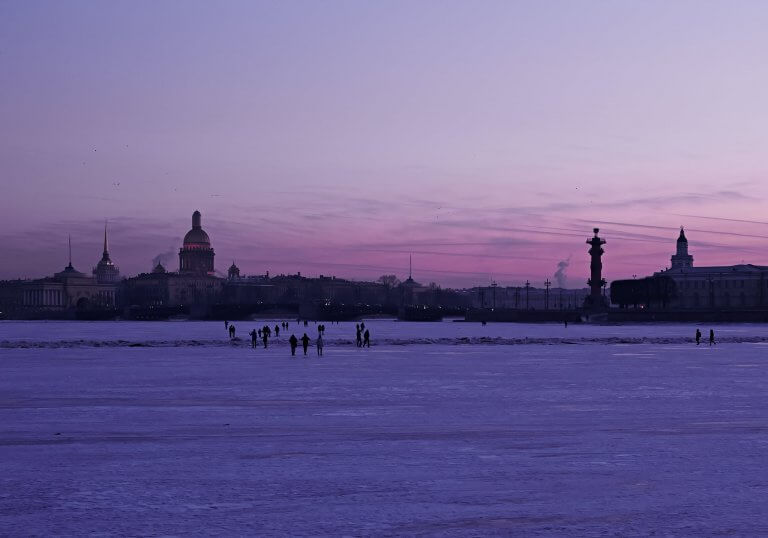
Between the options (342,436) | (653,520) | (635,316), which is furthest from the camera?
(635,316)

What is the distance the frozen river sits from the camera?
1013cm

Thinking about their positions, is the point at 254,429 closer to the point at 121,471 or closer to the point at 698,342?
the point at 121,471

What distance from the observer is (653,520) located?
396 inches

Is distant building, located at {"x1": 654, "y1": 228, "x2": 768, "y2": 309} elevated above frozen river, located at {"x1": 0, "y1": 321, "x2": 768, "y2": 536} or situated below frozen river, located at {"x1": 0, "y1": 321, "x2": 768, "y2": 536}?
above

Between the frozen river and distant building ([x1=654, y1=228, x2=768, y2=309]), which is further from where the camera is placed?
distant building ([x1=654, y1=228, x2=768, y2=309])

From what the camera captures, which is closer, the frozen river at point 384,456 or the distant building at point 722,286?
the frozen river at point 384,456

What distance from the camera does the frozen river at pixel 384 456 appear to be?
10.1 metres

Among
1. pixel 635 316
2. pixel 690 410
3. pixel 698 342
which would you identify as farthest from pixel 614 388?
pixel 635 316

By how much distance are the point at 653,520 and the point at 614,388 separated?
1584cm

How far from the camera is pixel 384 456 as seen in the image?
13977mm

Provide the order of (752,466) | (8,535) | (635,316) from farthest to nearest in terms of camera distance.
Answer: (635,316), (752,466), (8,535)

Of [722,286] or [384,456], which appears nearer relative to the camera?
[384,456]

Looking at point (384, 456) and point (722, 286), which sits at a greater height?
point (722, 286)

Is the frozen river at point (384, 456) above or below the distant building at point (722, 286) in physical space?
below
